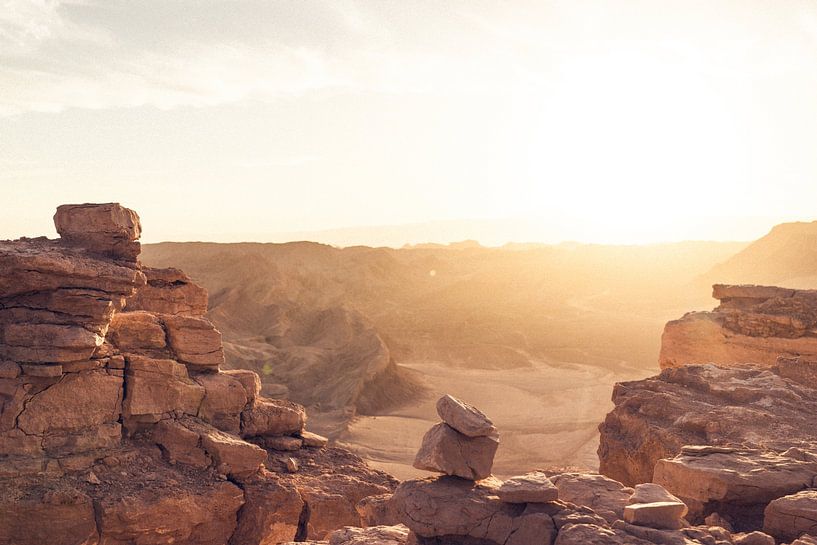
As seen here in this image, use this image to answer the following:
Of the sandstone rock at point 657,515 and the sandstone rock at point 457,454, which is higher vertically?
the sandstone rock at point 457,454

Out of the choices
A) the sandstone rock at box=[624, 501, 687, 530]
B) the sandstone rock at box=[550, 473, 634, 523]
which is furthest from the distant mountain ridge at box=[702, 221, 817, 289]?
the sandstone rock at box=[624, 501, 687, 530]

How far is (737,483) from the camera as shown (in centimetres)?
652

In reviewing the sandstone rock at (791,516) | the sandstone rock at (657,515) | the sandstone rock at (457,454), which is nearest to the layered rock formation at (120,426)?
the sandstone rock at (457,454)

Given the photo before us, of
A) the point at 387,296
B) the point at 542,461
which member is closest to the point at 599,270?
the point at 387,296

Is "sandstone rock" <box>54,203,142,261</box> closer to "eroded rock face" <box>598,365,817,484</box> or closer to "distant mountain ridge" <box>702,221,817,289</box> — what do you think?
"eroded rock face" <box>598,365,817,484</box>

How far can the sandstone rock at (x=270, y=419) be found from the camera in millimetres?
10383

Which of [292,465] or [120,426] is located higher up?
[120,426]

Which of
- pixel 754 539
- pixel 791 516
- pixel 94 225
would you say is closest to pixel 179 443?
pixel 94 225

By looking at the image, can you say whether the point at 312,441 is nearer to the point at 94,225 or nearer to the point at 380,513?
the point at 380,513

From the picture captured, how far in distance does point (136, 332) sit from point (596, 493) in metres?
6.89

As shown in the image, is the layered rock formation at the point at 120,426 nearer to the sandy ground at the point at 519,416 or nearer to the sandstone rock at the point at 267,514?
the sandstone rock at the point at 267,514

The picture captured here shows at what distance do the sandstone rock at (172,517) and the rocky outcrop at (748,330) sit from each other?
10727 millimetres

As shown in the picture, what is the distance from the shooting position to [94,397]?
8812 mm

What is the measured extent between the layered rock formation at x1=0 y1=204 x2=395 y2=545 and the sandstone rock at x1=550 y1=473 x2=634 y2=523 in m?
4.26
